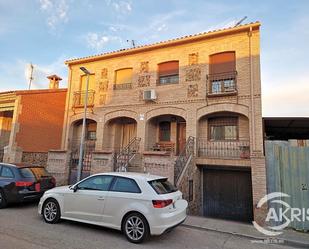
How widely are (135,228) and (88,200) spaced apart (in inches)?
58.2

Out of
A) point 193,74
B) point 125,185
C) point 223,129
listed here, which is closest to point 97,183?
point 125,185

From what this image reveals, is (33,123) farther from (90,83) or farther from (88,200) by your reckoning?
(88,200)

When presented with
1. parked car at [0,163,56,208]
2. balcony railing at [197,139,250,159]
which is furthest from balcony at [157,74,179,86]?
parked car at [0,163,56,208]

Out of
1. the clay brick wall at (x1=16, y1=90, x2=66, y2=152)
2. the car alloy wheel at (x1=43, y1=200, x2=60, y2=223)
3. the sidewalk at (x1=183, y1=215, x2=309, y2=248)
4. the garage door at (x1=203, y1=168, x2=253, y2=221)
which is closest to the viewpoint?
the sidewalk at (x1=183, y1=215, x2=309, y2=248)

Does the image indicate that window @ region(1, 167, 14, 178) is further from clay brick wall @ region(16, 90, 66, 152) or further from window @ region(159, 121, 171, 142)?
window @ region(159, 121, 171, 142)

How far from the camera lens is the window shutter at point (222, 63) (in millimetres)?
11430

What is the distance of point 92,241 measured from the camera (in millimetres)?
4984

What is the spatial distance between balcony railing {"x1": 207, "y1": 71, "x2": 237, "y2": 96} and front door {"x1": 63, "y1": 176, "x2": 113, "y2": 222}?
7.46 metres

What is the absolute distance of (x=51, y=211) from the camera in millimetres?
6203

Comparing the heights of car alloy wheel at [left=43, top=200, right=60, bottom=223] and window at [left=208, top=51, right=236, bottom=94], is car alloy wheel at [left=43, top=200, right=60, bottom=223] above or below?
below

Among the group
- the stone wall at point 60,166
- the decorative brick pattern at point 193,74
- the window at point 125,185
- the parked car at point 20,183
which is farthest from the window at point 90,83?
the window at point 125,185

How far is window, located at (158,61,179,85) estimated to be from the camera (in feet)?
41.9

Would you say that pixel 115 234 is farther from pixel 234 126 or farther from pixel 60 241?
pixel 234 126

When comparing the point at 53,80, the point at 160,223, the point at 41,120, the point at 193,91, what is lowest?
the point at 160,223
